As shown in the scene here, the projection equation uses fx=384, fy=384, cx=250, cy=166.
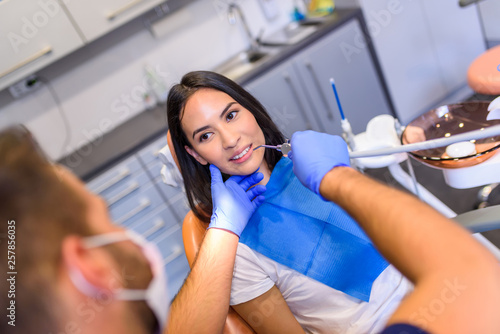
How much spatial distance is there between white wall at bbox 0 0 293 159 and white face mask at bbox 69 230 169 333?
9.50 ft

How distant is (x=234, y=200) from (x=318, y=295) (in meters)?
0.39

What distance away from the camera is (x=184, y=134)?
49.9 inches

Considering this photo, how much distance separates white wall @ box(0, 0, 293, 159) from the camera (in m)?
2.88

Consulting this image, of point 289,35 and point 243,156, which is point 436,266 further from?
point 289,35

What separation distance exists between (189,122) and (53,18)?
1.75 m

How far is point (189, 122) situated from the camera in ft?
3.99

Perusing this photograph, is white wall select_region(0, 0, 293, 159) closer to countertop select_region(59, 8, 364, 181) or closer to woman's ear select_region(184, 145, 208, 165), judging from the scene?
countertop select_region(59, 8, 364, 181)

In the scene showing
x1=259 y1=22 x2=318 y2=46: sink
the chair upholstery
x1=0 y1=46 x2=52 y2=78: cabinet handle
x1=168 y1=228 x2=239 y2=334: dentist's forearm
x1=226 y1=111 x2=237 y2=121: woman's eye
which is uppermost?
x1=0 y1=46 x2=52 y2=78: cabinet handle

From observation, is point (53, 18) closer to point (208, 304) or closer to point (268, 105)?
point (268, 105)

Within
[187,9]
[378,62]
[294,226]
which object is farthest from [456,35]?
[294,226]

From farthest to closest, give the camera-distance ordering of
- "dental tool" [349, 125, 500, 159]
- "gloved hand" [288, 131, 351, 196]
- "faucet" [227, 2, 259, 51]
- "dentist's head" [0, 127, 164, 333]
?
"faucet" [227, 2, 259, 51]
"gloved hand" [288, 131, 351, 196]
"dental tool" [349, 125, 500, 159]
"dentist's head" [0, 127, 164, 333]

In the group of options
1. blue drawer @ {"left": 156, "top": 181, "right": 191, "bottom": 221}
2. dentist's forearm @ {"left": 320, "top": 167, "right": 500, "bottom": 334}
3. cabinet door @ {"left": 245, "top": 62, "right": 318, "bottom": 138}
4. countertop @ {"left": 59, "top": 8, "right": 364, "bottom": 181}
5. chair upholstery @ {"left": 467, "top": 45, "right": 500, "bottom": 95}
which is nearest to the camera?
dentist's forearm @ {"left": 320, "top": 167, "right": 500, "bottom": 334}

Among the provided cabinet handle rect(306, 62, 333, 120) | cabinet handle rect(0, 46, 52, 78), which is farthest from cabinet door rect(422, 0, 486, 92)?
cabinet handle rect(0, 46, 52, 78)

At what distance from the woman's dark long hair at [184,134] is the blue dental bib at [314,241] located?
0.58ft
